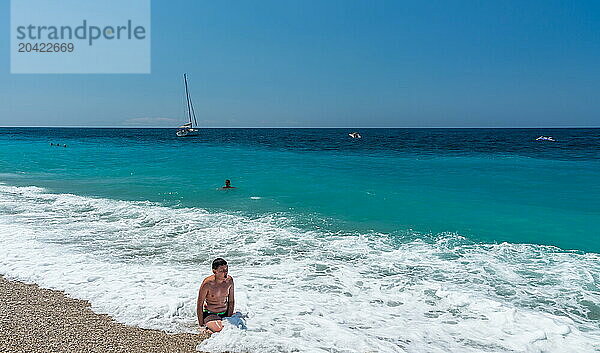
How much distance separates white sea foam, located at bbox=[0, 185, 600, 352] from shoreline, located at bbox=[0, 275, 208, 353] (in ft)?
0.88

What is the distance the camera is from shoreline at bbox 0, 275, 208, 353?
5816 mm

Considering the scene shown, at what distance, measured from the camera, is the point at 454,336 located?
6609 millimetres

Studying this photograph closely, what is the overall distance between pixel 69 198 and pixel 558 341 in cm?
1815

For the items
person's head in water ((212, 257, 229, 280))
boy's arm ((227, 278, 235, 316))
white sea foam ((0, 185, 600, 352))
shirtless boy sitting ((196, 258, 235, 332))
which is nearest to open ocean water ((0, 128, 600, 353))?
white sea foam ((0, 185, 600, 352))

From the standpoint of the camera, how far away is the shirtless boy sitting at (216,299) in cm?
647

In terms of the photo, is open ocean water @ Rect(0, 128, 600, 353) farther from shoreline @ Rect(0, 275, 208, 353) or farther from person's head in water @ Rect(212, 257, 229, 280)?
person's head in water @ Rect(212, 257, 229, 280)

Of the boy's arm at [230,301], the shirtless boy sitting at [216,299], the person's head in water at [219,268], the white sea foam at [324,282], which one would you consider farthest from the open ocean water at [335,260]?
the person's head in water at [219,268]

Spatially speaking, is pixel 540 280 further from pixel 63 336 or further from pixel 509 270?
pixel 63 336

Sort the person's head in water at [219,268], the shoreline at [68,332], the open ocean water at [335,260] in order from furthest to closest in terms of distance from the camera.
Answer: the open ocean water at [335,260] < the person's head in water at [219,268] < the shoreline at [68,332]

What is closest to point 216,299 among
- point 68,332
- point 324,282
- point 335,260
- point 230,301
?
point 230,301

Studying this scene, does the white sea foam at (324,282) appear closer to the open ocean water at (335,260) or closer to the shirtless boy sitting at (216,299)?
the open ocean water at (335,260)

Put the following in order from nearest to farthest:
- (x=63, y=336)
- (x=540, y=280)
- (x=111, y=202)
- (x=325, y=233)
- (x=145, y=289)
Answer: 1. (x=63, y=336)
2. (x=145, y=289)
3. (x=540, y=280)
4. (x=325, y=233)
5. (x=111, y=202)

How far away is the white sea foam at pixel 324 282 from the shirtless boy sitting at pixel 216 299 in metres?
0.24

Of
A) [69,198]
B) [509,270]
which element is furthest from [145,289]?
[69,198]
